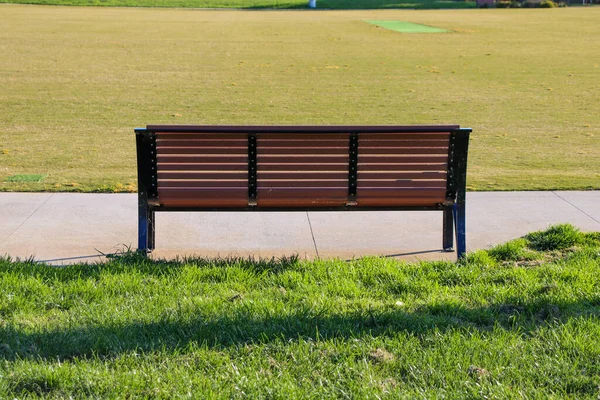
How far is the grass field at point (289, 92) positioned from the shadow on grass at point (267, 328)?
13.7 ft

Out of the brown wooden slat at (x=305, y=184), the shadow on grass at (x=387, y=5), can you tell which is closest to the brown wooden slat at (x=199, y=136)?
the brown wooden slat at (x=305, y=184)

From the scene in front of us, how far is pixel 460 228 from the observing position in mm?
6227

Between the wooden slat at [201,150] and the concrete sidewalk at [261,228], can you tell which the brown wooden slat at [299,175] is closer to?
the wooden slat at [201,150]

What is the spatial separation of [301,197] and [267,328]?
1.82 m

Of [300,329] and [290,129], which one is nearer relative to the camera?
[300,329]

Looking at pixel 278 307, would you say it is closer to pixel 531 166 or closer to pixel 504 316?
pixel 504 316

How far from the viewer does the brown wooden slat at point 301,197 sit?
243 inches

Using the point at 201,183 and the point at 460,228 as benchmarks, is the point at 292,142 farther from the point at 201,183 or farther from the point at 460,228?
the point at 460,228

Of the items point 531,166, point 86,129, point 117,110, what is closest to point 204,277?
point 531,166

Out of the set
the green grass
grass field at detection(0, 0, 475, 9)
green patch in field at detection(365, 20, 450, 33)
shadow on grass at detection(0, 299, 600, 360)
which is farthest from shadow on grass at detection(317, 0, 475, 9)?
shadow on grass at detection(0, 299, 600, 360)

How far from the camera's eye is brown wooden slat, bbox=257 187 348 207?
20.3 ft

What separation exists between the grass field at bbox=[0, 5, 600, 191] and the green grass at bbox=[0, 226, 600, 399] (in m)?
3.44

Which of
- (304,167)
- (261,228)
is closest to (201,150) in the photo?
(304,167)

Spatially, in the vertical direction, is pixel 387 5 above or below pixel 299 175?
above
